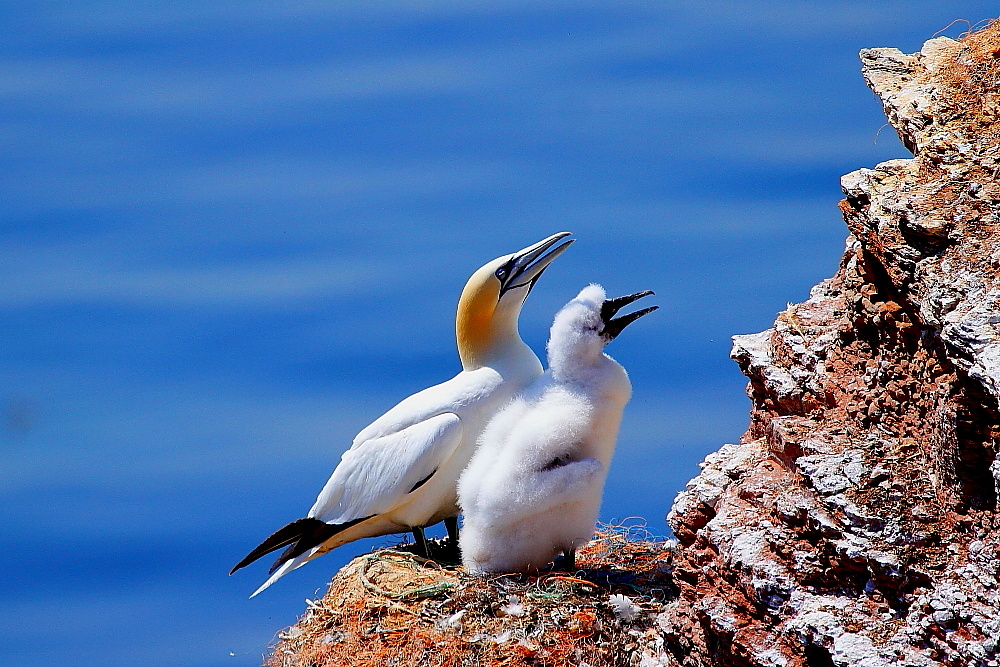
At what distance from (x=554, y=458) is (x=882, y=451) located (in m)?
2.20

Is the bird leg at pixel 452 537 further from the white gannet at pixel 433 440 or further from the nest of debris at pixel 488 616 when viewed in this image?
the nest of debris at pixel 488 616

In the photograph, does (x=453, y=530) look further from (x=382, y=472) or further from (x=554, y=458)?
(x=554, y=458)

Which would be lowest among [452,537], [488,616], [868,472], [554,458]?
[868,472]

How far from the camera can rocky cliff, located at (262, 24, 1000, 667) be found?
366 centimetres

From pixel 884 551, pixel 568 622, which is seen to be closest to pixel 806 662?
pixel 884 551

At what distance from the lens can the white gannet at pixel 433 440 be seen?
688 cm

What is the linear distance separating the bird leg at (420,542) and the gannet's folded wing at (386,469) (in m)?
0.28

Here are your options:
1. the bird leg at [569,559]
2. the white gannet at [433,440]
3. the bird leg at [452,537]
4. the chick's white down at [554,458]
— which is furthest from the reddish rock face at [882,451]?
the bird leg at [452,537]

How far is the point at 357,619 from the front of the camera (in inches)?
248

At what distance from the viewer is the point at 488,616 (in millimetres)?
5848

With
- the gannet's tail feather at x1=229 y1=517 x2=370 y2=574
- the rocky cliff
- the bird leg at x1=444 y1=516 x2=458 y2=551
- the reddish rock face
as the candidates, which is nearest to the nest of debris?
the rocky cliff

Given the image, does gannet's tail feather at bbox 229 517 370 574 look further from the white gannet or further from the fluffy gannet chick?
the fluffy gannet chick

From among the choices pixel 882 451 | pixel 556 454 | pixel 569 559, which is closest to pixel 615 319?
pixel 556 454

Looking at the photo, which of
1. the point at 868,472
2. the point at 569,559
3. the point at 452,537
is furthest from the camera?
the point at 452,537
